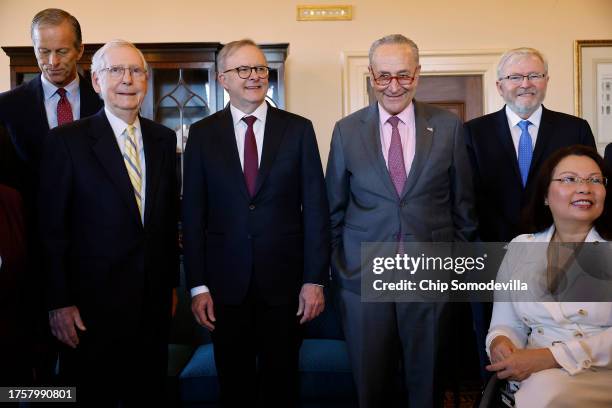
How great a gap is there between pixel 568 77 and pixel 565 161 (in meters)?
3.26

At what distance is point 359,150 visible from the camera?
2219 millimetres

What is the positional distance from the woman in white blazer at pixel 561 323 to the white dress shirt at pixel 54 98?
1.85 meters

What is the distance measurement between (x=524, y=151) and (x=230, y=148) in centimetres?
125

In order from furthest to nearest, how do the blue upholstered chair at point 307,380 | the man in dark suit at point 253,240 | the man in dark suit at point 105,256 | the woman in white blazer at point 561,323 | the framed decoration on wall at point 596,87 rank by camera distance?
the framed decoration on wall at point 596,87 < the blue upholstered chair at point 307,380 < the man in dark suit at point 253,240 < the man in dark suit at point 105,256 < the woman in white blazer at point 561,323

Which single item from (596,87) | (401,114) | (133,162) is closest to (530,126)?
(401,114)

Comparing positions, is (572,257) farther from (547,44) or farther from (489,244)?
(547,44)

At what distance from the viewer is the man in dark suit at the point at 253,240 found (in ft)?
6.89

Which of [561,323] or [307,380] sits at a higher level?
[561,323]

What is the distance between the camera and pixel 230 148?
7.09ft

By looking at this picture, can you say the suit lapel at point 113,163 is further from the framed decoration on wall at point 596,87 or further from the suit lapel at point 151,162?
the framed decoration on wall at point 596,87

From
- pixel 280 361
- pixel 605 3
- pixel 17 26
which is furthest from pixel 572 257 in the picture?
pixel 17 26

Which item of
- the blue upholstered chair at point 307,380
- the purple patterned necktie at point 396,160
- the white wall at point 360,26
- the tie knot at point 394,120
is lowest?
the blue upholstered chair at point 307,380

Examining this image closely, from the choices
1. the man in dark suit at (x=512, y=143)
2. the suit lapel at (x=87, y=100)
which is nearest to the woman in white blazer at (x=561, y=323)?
the man in dark suit at (x=512, y=143)

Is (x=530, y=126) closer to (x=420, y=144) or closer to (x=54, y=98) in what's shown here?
(x=420, y=144)
